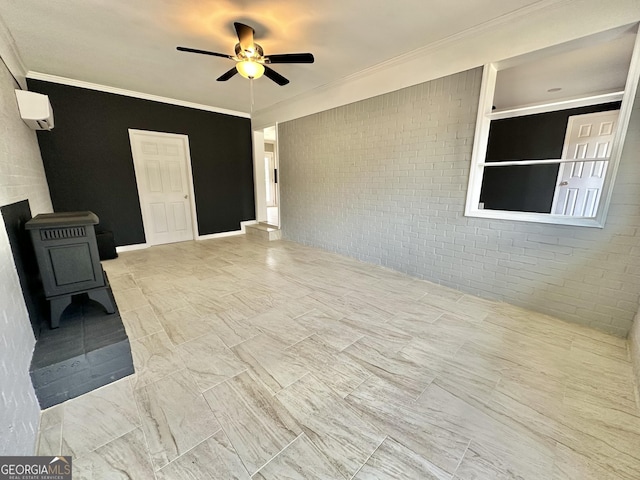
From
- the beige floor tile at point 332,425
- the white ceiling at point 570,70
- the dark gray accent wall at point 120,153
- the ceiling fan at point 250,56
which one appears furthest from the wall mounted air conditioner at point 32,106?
the white ceiling at point 570,70

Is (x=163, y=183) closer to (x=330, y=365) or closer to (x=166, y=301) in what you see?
(x=166, y=301)

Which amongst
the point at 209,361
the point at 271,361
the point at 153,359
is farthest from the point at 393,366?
the point at 153,359

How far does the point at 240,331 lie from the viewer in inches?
86.8

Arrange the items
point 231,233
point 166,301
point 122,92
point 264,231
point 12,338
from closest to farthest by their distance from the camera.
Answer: point 12,338, point 166,301, point 122,92, point 264,231, point 231,233

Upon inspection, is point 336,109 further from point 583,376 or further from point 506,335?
point 583,376

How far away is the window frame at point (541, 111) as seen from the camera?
195 centimetres

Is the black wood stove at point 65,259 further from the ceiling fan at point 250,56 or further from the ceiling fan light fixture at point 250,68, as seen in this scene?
the ceiling fan light fixture at point 250,68

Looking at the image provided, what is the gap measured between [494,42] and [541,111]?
2.80 feet

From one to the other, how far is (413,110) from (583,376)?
2.98m

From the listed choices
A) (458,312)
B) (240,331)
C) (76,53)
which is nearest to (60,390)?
(240,331)

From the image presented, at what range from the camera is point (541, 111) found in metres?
2.61

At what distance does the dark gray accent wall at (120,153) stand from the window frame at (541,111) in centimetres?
472

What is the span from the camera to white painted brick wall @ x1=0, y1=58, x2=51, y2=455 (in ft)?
3.46

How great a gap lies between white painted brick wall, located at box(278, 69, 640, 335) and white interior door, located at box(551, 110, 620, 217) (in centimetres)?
197
